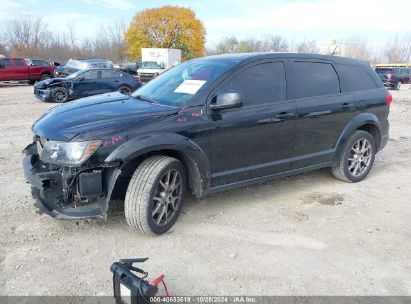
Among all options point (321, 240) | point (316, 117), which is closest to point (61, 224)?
point (321, 240)

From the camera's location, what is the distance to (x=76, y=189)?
332cm

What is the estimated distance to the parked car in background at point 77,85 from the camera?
13.9 m

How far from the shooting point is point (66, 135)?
3297 mm

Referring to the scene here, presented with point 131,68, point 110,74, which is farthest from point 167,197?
point 131,68

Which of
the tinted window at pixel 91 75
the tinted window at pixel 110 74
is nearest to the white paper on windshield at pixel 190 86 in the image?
the tinted window at pixel 91 75

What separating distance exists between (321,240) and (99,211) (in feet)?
7.02

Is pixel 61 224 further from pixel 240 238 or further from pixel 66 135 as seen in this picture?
pixel 240 238

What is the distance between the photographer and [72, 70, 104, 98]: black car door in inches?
552

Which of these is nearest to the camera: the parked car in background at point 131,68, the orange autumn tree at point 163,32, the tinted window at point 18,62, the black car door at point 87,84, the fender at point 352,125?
the fender at point 352,125

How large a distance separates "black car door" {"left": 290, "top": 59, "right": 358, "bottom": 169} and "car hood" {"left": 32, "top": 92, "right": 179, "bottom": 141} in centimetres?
169

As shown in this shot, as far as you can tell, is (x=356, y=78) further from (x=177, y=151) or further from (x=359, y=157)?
(x=177, y=151)

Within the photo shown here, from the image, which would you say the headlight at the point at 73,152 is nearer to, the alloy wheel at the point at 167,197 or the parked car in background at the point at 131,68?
the alloy wheel at the point at 167,197

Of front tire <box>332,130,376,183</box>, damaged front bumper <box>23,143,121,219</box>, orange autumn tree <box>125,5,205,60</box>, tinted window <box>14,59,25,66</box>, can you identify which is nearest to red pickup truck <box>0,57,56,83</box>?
tinted window <box>14,59,25,66</box>

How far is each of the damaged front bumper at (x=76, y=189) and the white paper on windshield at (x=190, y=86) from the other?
118 centimetres
